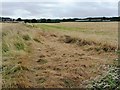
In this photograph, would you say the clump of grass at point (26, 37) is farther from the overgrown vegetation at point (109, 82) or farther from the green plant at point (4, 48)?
the overgrown vegetation at point (109, 82)

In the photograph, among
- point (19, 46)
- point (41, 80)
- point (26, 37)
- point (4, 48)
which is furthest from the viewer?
point (26, 37)

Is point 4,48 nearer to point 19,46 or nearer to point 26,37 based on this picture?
point 19,46

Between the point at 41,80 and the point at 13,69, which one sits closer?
the point at 41,80

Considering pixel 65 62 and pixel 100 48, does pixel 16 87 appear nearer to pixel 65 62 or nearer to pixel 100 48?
pixel 65 62

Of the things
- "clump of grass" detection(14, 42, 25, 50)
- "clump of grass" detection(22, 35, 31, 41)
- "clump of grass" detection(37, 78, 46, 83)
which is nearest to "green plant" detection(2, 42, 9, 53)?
"clump of grass" detection(14, 42, 25, 50)

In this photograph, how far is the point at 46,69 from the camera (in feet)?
28.5

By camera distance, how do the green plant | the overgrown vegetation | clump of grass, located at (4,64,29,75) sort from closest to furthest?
the overgrown vegetation
clump of grass, located at (4,64,29,75)
the green plant

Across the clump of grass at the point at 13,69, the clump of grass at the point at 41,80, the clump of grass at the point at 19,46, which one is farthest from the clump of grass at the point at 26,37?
the clump of grass at the point at 41,80

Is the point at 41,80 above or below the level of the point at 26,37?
below

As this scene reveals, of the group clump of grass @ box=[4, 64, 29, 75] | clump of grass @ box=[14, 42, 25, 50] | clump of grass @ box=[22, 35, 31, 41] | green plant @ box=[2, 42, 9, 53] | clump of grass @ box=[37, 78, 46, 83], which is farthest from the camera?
clump of grass @ box=[22, 35, 31, 41]

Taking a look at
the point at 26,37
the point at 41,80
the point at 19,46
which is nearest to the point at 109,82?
the point at 41,80

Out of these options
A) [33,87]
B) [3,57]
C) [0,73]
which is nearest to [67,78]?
[33,87]

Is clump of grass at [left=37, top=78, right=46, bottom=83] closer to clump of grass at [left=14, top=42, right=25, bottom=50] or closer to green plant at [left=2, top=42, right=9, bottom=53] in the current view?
green plant at [left=2, top=42, right=9, bottom=53]

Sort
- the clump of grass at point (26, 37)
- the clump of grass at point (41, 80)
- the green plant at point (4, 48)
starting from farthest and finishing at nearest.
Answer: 1. the clump of grass at point (26, 37)
2. the green plant at point (4, 48)
3. the clump of grass at point (41, 80)
